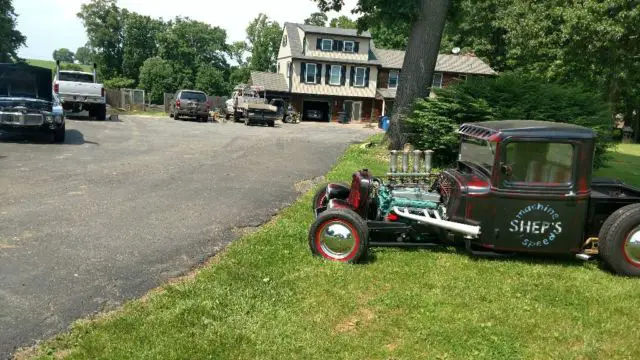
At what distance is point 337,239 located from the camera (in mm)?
5547

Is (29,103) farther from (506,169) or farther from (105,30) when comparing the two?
(105,30)

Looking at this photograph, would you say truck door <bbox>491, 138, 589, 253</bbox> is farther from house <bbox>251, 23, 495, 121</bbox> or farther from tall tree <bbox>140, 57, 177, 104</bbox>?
tall tree <bbox>140, 57, 177, 104</bbox>

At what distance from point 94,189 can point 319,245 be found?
5077 mm

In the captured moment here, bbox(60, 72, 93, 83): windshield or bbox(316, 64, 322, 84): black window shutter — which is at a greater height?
→ bbox(316, 64, 322, 84): black window shutter

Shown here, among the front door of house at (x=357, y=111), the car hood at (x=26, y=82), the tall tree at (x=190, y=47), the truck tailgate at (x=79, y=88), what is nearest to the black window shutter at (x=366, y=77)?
the front door of house at (x=357, y=111)

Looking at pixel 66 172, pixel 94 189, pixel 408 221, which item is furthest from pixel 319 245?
pixel 66 172

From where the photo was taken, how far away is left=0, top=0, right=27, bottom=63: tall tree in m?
52.3

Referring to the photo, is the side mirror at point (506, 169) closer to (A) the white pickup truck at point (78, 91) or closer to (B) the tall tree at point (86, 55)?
(A) the white pickup truck at point (78, 91)

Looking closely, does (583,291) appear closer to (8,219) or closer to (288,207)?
(288,207)

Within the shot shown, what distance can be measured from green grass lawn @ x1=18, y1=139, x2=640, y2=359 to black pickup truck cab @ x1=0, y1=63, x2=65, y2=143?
10755 millimetres

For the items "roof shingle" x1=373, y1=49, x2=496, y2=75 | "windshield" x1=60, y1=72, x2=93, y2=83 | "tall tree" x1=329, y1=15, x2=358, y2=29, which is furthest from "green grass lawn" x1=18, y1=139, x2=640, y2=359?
"tall tree" x1=329, y1=15, x2=358, y2=29

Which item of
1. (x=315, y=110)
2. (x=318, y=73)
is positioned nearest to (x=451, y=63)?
(x=318, y=73)

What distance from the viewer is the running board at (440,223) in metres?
5.46

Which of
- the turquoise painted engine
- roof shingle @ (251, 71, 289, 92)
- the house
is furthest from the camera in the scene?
the house
